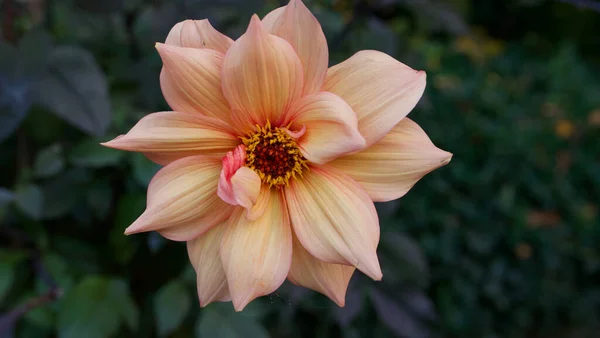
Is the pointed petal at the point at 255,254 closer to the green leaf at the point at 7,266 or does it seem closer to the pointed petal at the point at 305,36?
the pointed petal at the point at 305,36

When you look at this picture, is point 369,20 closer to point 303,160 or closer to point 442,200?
point 303,160

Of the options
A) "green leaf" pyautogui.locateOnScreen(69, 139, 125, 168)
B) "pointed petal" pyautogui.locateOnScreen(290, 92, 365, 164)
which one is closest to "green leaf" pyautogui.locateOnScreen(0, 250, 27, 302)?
"green leaf" pyautogui.locateOnScreen(69, 139, 125, 168)

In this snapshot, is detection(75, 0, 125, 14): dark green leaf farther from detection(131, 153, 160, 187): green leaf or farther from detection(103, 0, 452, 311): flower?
detection(103, 0, 452, 311): flower

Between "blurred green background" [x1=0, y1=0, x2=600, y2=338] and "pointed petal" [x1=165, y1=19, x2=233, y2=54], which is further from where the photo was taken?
"blurred green background" [x1=0, y1=0, x2=600, y2=338]

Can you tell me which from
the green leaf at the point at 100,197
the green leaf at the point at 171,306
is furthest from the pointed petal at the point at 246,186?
the green leaf at the point at 100,197

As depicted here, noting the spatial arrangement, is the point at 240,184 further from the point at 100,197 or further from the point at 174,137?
the point at 100,197

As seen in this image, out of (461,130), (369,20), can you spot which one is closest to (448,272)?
(461,130)

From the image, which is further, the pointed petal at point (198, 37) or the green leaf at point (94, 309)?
the green leaf at point (94, 309)
